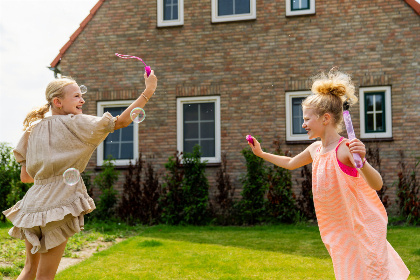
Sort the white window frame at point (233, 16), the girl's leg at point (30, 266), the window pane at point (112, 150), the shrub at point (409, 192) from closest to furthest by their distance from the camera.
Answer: the girl's leg at point (30, 266)
the shrub at point (409, 192)
the white window frame at point (233, 16)
the window pane at point (112, 150)

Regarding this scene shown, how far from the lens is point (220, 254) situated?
6.82 m

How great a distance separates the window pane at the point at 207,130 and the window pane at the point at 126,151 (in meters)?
1.89

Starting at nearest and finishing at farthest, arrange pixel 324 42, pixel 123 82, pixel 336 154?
pixel 336 154, pixel 324 42, pixel 123 82

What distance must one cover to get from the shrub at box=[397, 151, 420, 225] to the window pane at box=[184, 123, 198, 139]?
4.89m

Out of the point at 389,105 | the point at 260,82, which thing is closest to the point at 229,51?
the point at 260,82

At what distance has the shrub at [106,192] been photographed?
11.2 metres

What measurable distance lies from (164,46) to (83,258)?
6.77 metres

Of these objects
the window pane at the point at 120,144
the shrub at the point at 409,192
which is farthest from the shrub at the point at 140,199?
the shrub at the point at 409,192

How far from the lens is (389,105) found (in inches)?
431

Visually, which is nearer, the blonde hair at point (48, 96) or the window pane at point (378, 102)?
the blonde hair at point (48, 96)

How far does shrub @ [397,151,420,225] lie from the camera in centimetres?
1007

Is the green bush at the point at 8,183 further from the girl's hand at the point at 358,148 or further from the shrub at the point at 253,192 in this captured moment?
the girl's hand at the point at 358,148

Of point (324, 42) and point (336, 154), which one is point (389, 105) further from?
point (336, 154)

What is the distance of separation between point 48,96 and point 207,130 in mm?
8467
